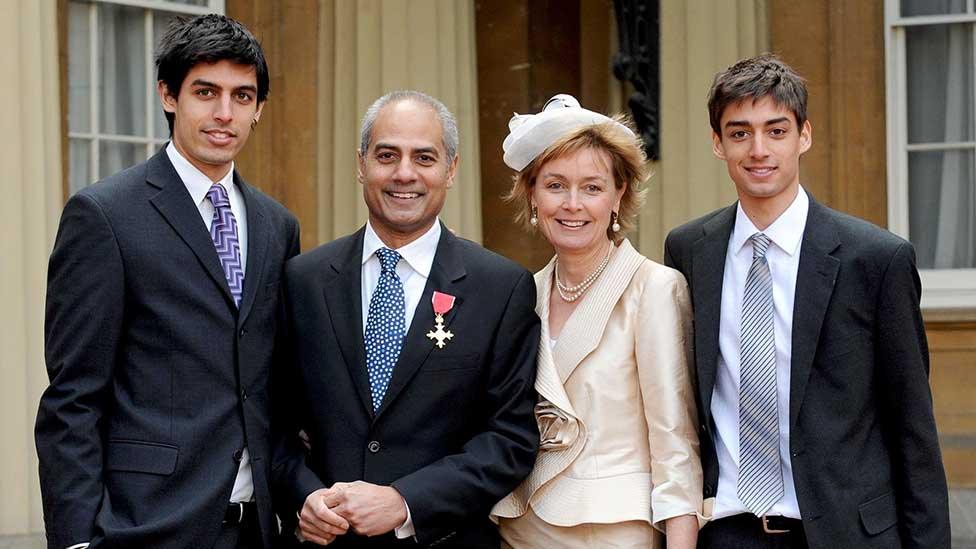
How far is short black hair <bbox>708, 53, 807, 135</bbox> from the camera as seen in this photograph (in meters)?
3.08

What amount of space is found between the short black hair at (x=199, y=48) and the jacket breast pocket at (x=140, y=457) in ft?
2.44

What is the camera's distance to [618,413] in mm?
3145

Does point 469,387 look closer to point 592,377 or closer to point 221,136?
point 592,377

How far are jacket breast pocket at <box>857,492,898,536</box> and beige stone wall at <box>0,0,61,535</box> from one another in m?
3.51

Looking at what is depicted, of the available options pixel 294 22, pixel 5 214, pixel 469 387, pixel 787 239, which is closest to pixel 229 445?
pixel 469 387

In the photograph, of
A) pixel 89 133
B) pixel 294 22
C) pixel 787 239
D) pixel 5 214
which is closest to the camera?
pixel 787 239

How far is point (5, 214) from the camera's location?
525cm

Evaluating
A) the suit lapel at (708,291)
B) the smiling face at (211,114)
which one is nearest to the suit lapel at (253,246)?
the smiling face at (211,114)

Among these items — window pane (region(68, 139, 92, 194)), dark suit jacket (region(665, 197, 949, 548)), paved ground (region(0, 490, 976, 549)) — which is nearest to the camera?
dark suit jacket (region(665, 197, 949, 548))

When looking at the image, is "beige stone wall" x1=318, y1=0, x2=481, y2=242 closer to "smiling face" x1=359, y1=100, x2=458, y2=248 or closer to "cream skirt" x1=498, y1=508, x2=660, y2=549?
"smiling face" x1=359, y1=100, x2=458, y2=248

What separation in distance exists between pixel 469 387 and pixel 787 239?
83 centimetres

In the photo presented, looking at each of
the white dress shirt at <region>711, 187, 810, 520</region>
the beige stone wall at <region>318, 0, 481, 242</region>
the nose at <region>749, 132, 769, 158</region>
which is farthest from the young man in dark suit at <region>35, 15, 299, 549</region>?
the beige stone wall at <region>318, 0, 481, 242</region>

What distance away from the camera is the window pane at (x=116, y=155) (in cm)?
608

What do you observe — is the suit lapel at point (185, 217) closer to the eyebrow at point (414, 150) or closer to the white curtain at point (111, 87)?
the eyebrow at point (414, 150)
